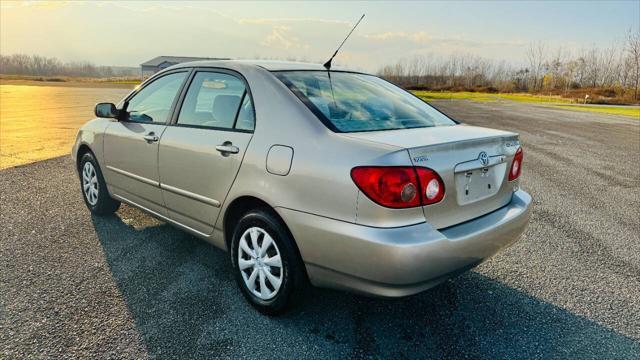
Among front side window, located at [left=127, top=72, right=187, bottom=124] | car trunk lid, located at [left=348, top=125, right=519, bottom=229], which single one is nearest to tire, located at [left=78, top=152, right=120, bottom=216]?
front side window, located at [left=127, top=72, right=187, bottom=124]

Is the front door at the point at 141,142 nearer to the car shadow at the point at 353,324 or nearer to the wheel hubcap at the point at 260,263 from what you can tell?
the car shadow at the point at 353,324

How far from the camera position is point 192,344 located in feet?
8.75

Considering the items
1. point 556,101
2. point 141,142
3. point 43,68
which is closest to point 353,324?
point 141,142

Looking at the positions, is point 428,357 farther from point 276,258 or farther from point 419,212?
point 276,258

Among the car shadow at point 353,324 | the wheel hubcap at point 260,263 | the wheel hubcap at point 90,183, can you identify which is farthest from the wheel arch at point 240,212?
the wheel hubcap at point 90,183

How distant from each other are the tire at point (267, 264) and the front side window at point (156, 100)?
136cm

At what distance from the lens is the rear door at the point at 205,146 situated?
307 centimetres

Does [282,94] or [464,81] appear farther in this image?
[464,81]

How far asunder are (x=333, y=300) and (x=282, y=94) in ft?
4.85

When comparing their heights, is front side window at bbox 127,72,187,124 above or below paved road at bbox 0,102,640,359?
above

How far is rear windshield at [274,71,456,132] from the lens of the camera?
288 cm

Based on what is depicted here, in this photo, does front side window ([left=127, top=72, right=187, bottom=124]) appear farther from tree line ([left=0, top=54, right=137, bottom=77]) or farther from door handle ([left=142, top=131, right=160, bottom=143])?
tree line ([left=0, top=54, right=137, bottom=77])

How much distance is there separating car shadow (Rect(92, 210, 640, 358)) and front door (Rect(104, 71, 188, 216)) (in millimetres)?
692

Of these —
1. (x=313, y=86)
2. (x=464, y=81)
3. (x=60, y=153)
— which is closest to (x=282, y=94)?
(x=313, y=86)
